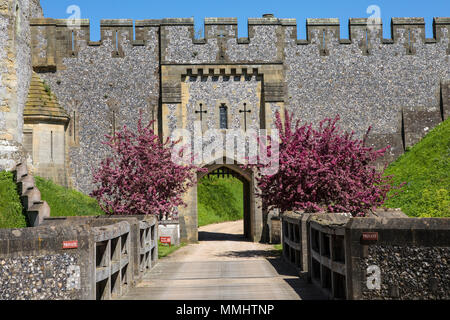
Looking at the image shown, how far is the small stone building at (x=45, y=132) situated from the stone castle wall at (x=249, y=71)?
675 mm

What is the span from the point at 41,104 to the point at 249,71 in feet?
29.3

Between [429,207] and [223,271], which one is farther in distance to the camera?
[429,207]

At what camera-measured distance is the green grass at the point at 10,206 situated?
15.7 metres

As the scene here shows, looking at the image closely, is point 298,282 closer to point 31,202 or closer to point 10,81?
point 31,202

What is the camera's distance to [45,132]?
23000 millimetres

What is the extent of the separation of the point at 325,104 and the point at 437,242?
17952 millimetres

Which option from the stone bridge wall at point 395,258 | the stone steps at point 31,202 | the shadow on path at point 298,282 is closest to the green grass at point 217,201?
the stone steps at point 31,202

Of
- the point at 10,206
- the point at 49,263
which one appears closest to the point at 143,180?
the point at 10,206

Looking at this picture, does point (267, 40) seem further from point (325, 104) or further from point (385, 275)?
point (385, 275)

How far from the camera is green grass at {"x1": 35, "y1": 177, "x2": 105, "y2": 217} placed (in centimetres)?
2009

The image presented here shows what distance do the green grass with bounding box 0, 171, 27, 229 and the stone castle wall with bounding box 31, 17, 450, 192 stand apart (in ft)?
24.2

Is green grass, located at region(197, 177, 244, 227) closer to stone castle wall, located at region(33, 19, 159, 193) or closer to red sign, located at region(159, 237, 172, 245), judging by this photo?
stone castle wall, located at region(33, 19, 159, 193)
